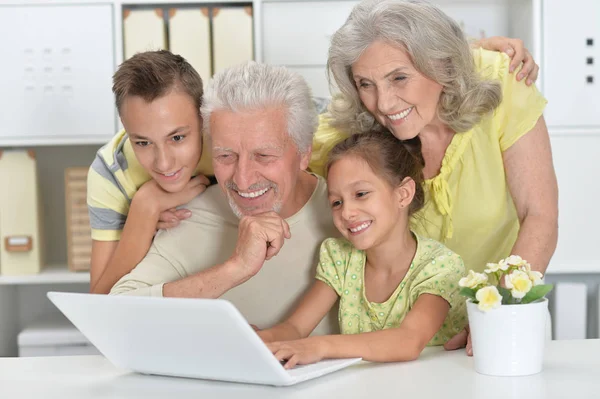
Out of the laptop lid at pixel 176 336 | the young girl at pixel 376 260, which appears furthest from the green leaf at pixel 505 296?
the laptop lid at pixel 176 336

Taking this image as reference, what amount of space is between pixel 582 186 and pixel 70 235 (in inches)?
68.5

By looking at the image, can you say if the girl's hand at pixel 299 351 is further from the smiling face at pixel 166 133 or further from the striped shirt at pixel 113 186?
the striped shirt at pixel 113 186

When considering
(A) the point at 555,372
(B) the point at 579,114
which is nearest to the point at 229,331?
(A) the point at 555,372

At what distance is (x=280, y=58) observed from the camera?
2.82m

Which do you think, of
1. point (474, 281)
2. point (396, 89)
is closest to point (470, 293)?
point (474, 281)

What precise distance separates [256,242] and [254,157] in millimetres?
193

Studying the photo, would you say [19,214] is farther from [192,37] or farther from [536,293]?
[536,293]

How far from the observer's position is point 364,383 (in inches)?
45.4

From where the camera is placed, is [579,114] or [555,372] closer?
[555,372]

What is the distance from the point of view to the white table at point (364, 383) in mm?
1101

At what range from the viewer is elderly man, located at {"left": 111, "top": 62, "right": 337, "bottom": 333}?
148 cm

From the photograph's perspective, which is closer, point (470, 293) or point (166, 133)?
point (470, 293)

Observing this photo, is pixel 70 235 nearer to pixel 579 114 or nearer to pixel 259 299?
pixel 259 299

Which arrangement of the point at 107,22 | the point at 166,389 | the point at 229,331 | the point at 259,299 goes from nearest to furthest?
the point at 229,331 → the point at 166,389 → the point at 259,299 → the point at 107,22
